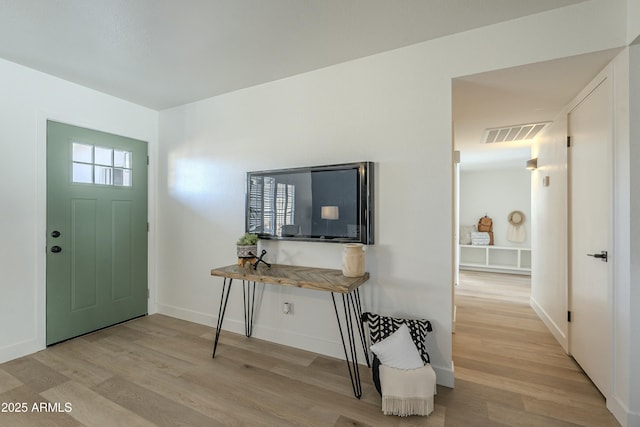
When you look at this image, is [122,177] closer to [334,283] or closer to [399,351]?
[334,283]

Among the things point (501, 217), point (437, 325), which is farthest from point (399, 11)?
point (501, 217)

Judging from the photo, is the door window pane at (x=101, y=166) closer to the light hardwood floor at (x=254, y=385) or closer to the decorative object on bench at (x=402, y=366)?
the light hardwood floor at (x=254, y=385)

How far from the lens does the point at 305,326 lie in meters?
2.58

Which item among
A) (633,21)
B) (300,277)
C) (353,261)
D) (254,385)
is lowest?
(254,385)

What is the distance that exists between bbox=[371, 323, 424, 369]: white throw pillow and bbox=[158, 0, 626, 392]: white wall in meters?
0.31

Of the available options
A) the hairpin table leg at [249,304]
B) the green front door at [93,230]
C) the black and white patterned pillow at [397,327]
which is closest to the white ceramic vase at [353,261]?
the black and white patterned pillow at [397,327]

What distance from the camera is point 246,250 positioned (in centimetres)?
249

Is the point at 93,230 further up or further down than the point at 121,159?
further down

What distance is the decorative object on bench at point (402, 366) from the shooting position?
1.72 meters

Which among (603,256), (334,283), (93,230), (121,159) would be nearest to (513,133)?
(603,256)

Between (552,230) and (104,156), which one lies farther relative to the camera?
(104,156)

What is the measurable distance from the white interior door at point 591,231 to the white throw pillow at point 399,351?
1.23 meters

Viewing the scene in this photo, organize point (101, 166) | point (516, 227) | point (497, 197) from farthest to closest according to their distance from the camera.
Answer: point (497, 197) < point (516, 227) < point (101, 166)

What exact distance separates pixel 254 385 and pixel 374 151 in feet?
6.44
